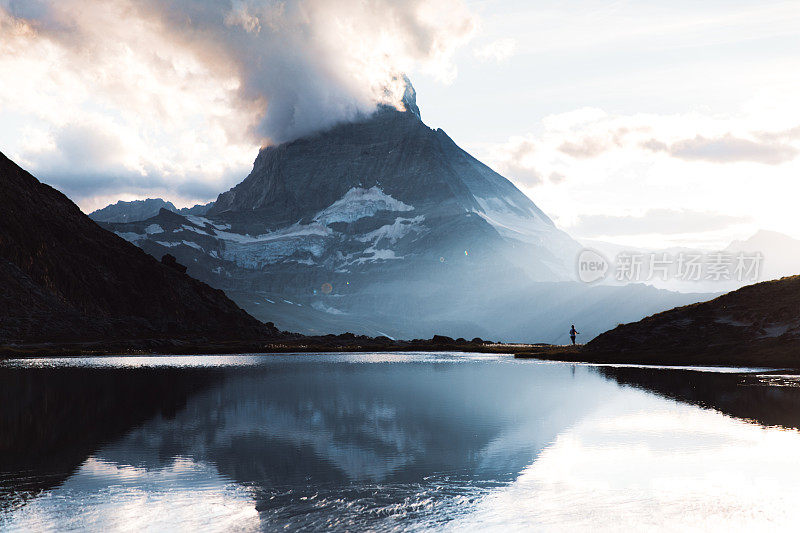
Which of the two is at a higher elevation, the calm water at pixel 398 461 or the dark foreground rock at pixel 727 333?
the dark foreground rock at pixel 727 333

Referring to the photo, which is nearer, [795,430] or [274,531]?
[274,531]

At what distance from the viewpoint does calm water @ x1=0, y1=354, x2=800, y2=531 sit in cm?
2003

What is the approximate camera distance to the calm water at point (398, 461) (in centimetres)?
2003

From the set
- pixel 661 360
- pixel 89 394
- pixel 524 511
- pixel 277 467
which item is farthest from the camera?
pixel 661 360

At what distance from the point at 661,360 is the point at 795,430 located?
6751cm

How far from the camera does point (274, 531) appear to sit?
1833cm

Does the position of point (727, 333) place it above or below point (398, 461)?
above

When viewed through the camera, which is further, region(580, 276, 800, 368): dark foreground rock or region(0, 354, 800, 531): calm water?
region(580, 276, 800, 368): dark foreground rock

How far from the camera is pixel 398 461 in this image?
28.0 metres

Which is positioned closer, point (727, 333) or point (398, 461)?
point (398, 461)

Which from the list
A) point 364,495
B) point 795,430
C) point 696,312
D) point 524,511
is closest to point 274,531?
point 364,495

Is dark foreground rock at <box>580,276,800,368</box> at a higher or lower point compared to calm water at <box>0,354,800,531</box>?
higher

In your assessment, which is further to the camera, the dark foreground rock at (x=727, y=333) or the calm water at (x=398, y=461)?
the dark foreground rock at (x=727, y=333)

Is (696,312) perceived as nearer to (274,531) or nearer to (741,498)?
(741,498)
